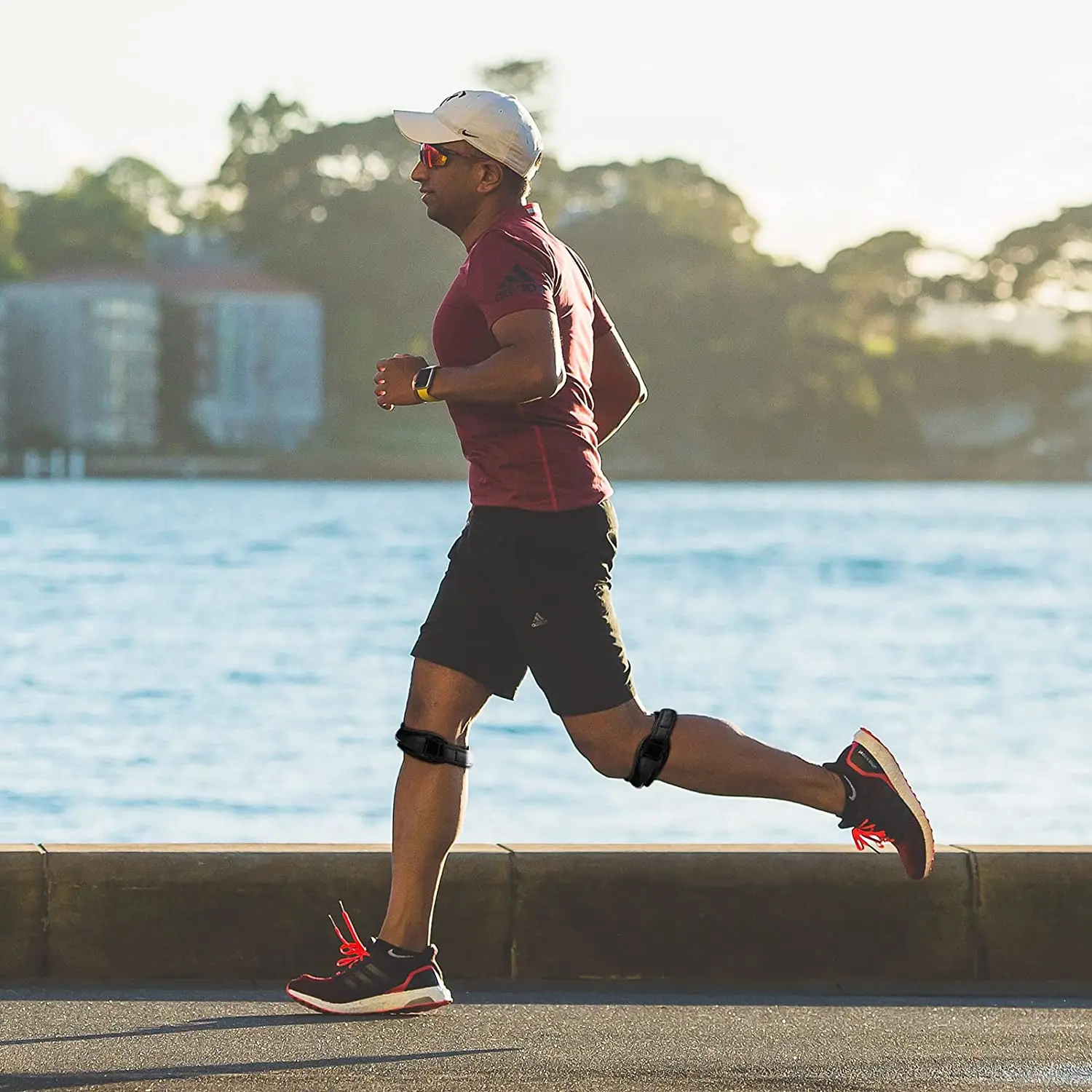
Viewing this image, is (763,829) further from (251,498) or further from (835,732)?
(251,498)

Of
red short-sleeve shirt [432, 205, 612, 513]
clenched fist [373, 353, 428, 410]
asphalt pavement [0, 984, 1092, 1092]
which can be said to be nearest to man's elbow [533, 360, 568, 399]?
red short-sleeve shirt [432, 205, 612, 513]

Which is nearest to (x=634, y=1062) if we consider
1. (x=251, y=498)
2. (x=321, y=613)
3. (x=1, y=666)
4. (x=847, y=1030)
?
(x=847, y=1030)

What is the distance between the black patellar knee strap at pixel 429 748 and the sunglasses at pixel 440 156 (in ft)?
3.65

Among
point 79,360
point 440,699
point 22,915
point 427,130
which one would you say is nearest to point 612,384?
point 427,130

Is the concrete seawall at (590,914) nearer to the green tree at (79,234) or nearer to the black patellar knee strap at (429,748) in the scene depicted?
the black patellar knee strap at (429,748)

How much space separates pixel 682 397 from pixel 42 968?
132086 mm

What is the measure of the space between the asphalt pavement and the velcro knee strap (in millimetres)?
508

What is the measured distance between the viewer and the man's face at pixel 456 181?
16.0ft

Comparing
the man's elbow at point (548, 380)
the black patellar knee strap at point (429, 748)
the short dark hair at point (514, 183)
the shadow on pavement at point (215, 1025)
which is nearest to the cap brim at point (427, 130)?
the short dark hair at point (514, 183)

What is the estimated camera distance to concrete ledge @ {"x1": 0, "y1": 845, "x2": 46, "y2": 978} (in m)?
5.37

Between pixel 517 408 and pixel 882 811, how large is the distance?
1103 millimetres

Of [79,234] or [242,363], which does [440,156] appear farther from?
[79,234]

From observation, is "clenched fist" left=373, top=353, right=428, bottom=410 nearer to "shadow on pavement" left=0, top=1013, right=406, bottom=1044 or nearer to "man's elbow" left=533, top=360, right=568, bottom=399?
"man's elbow" left=533, top=360, right=568, bottom=399

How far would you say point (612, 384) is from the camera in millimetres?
5227
